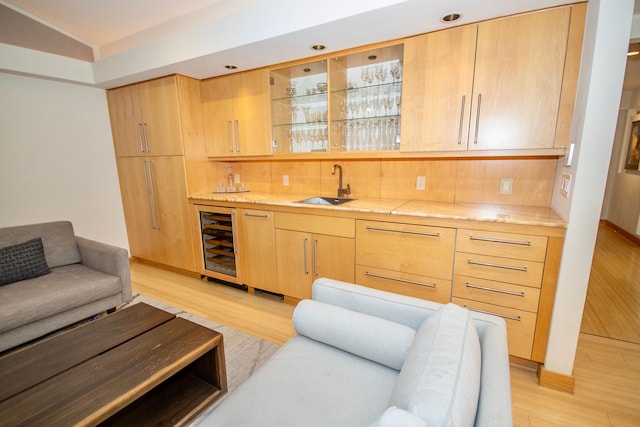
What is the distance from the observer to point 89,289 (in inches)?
87.3

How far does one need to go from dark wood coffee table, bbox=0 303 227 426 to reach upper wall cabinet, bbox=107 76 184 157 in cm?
195

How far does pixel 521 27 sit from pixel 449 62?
42 centimetres

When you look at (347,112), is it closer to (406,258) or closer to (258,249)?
(406,258)

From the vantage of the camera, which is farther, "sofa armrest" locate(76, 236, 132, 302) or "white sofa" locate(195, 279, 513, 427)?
"sofa armrest" locate(76, 236, 132, 302)

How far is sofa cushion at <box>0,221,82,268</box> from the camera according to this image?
235cm

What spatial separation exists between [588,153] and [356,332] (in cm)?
148

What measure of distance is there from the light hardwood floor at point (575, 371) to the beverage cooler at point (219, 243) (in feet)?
0.72

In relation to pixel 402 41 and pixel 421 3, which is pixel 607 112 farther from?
pixel 402 41

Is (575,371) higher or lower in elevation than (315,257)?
lower

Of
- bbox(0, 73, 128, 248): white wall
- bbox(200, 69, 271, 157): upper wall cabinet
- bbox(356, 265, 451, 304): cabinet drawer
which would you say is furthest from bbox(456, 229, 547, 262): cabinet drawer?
bbox(0, 73, 128, 248): white wall

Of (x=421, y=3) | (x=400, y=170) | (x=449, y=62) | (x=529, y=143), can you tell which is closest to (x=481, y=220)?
(x=529, y=143)

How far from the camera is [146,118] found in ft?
10.3

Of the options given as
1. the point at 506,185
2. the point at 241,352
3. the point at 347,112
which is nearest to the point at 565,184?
the point at 506,185

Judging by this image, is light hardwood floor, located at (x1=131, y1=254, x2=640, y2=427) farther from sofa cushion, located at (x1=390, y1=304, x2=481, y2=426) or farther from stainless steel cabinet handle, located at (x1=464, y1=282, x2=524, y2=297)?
sofa cushion, located at (x1=390, y1=304, x2=481, y2=426)
